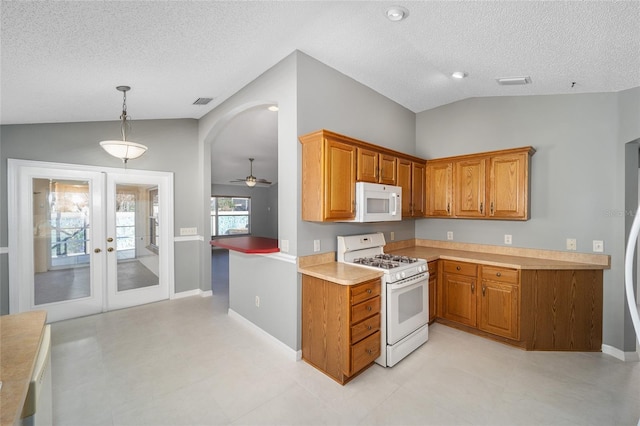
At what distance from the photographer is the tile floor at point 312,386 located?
2.10m

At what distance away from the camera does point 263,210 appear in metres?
11.1

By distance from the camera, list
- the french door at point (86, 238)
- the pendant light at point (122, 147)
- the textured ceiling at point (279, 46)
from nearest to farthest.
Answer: the textured ceiling at point (279, 46) → the pendant light at point (122, 147) → the french door at point (86, 238)

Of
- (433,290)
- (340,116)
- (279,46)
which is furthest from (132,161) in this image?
(433,290)

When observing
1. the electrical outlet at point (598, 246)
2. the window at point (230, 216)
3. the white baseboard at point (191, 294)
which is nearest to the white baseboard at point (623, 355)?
the electrical outlet at point (598, 246)

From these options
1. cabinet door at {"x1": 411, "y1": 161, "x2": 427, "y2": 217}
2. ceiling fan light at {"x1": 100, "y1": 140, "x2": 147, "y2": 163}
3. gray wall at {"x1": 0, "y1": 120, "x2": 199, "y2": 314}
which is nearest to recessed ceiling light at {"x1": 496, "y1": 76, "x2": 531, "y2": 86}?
cabinet door at {"x1": 411, "y1": 161, "x2": 427, "y2": 217}

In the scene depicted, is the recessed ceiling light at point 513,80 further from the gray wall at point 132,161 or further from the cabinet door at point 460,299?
the gray wall at point 132,161

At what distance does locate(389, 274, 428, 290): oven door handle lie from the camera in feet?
8.93

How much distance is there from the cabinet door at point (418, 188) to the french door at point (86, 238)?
3.72m

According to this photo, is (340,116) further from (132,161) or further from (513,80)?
(132,161)

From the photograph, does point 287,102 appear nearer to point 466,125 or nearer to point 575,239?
point 466,125

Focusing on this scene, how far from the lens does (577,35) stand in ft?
7.10

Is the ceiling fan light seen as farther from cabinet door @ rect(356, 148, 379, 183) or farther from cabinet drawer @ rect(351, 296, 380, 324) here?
cabinet drawer @ rect(351, 296, 380, 324)

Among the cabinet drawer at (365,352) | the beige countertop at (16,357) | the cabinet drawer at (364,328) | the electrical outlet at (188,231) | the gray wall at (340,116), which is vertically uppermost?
the gray wall at (340,116)

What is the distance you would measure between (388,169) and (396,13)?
1612 millimetres
